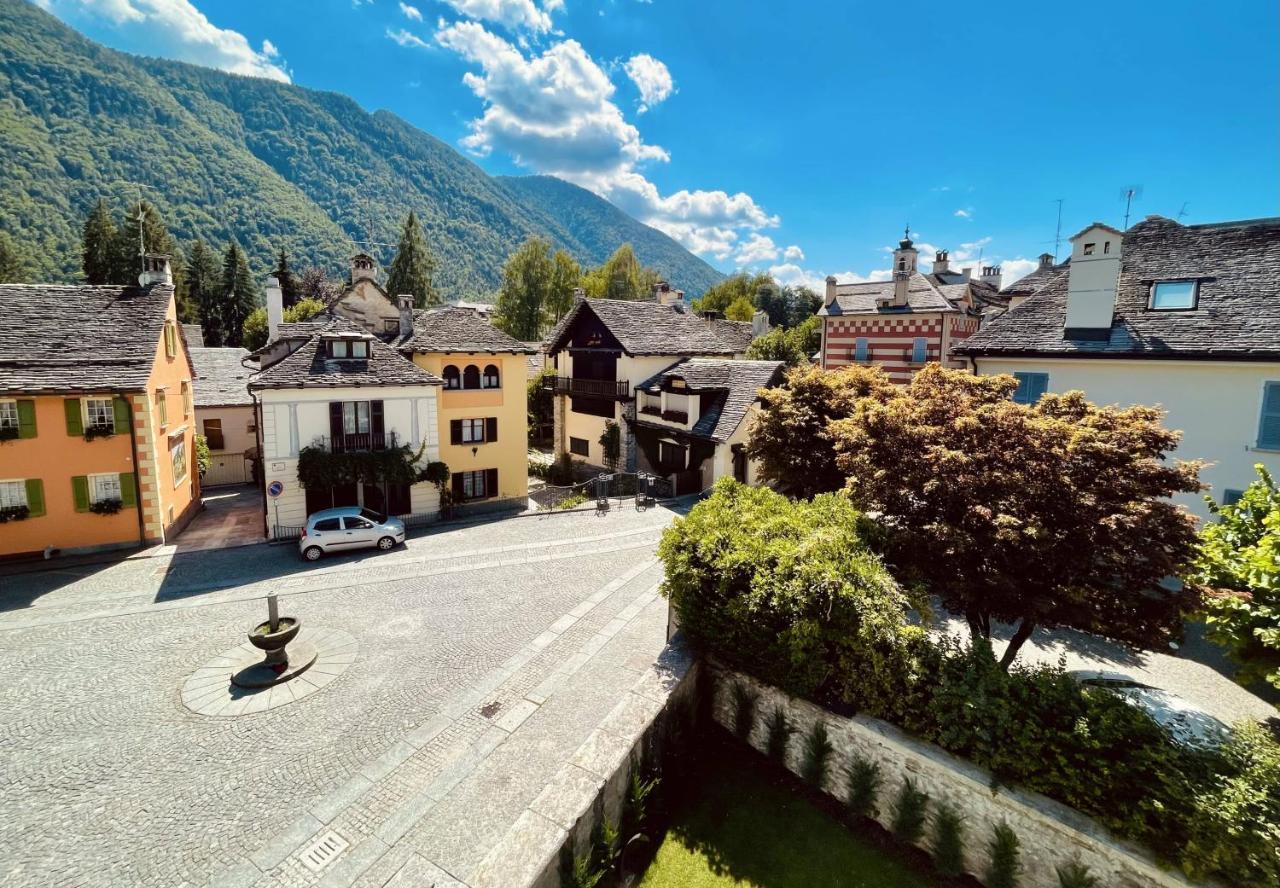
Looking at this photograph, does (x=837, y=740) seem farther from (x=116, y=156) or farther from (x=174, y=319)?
(x=116, y=156)

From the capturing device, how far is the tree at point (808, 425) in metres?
19.9

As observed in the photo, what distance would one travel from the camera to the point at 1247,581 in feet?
27.3

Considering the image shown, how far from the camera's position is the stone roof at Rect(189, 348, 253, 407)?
1293 inches

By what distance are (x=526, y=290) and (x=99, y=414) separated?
5120 centimetres

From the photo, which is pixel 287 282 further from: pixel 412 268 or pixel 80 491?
A: pixel 80 491

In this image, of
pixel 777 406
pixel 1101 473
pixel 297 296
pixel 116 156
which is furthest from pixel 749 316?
pixel 116 156

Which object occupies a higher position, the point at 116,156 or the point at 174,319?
the point at 116,156

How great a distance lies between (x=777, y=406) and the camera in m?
20.8

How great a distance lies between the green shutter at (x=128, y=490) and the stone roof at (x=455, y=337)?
37.1 ft

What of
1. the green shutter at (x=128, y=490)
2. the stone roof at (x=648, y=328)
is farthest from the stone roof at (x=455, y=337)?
the green shutter at (x=128, y=490)

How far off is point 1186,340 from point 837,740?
1534 centimetres

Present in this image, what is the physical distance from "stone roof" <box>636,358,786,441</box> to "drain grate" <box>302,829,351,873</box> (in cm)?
2251

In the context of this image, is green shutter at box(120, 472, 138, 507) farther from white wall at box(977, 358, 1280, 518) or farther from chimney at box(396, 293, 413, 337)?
white wall at box(977, 358, 1280, 518)

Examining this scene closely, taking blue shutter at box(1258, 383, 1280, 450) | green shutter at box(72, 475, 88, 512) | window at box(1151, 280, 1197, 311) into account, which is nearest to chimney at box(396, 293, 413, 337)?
green shutter at box(72, 475, 88, 512)
